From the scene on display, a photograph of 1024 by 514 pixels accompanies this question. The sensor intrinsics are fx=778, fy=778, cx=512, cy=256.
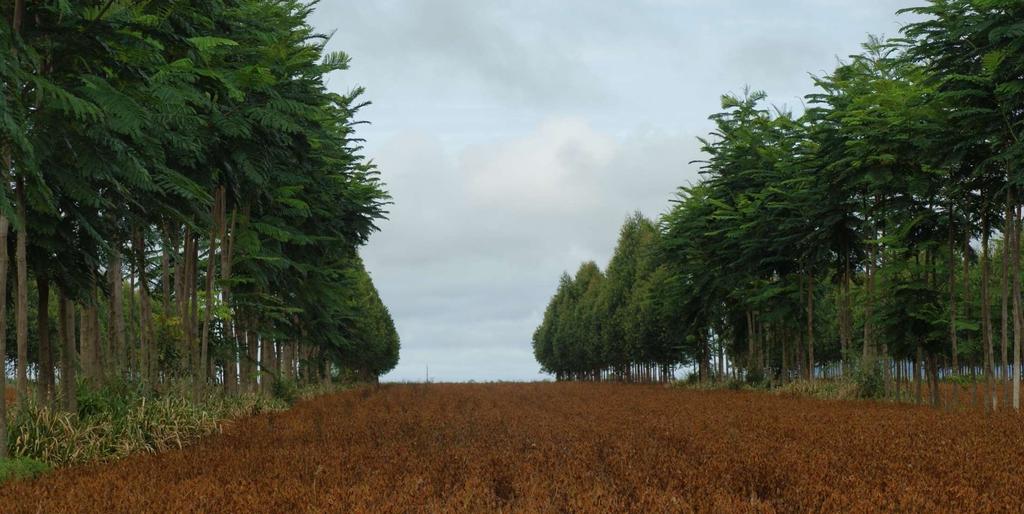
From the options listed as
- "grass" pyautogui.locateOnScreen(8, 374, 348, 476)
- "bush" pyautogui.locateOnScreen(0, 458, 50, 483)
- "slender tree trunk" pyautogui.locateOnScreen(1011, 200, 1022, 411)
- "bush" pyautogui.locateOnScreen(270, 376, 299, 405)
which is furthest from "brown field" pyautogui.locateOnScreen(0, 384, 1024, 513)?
"bush" pyautogui.locateOnScreen(270, 376, 299, 405)

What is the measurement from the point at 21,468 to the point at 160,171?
389cm

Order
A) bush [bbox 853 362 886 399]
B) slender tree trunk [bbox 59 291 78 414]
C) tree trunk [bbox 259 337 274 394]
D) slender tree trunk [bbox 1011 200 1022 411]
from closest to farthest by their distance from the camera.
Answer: slender tree trunk [bbox 59 291 78 414]
slender tree trunk [bbox 1011 200 1022 411]
bush [bbox 853 362 886 399]
tree trunk [bbox 259 337 274 394]

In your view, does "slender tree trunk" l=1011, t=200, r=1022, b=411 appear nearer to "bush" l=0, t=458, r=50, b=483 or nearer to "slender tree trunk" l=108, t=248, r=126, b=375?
"bush" l=0, t=458, r=50, b=483

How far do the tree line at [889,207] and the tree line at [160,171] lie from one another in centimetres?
1208

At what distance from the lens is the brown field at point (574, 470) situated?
580 cm

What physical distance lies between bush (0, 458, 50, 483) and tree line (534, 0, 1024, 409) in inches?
592

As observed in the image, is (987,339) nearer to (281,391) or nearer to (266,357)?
(281,391)

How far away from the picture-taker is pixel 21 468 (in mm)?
8289

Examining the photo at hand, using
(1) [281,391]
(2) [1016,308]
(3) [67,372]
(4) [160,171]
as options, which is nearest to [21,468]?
(3) [67,372]

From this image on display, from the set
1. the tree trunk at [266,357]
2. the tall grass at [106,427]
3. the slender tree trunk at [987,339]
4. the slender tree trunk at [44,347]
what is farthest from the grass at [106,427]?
the slender tree trunk at [987,339]

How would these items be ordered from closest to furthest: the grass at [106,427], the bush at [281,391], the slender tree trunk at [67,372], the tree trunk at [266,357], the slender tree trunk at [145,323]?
the grass at [106,427]
the slender tree trunk at [67,372]
the slender tree trunk at [145,323]
the tree trunk at [266,357]
the bush at [281,391]

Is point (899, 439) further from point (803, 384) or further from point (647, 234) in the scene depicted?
point (647, 234)

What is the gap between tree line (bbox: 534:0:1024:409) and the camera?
14828 millimetres

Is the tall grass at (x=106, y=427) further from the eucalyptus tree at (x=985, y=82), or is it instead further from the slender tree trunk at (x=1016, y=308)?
the slender tree trunk at (x=1016, y=308)
